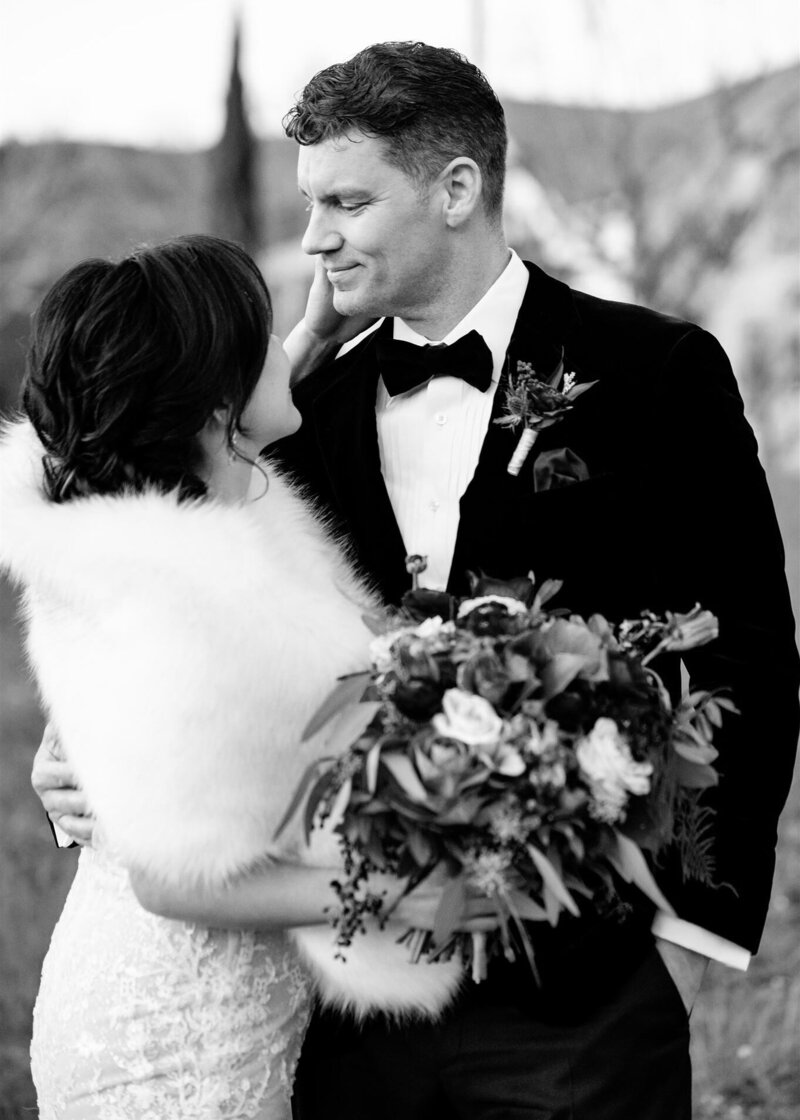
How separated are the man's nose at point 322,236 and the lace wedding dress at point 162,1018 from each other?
55.8 inches

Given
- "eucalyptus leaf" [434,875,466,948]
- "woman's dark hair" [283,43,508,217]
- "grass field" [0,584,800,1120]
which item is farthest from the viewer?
"grass field" [0,584,800,1120]

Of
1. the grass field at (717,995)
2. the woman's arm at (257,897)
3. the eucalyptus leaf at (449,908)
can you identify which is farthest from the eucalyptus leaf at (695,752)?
the grass field at (717,995)

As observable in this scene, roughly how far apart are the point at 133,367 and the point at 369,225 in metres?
0.91

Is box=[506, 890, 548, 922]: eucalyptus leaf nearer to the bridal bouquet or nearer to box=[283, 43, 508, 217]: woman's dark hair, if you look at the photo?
the bridal bouquet

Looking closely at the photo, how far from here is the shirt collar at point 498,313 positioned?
3117 mm

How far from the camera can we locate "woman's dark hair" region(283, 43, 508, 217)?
3.04 m

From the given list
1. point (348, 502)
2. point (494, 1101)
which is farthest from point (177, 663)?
point (494, 1101)

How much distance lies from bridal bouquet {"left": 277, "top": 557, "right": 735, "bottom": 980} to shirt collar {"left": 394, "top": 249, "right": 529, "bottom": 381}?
103 centimetres

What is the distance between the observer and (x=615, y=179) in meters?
14.2

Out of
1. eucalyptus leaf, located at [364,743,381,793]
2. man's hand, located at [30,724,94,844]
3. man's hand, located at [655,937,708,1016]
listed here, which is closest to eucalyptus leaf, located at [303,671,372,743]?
eucalyptus leaf, located at [364,743,381,793]

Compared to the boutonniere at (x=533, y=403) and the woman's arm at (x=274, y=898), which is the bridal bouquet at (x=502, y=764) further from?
the boutonniere at (x=533, y=403)

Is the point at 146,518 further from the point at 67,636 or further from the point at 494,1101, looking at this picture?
the point at 494,1101

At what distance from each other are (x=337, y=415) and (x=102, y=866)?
1.13 metres

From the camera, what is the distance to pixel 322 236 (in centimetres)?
310
